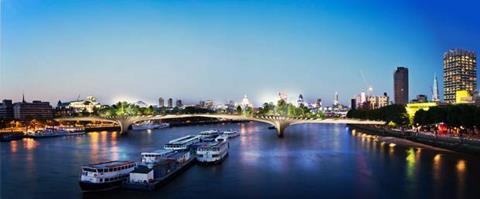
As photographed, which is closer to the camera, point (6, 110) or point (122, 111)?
point (122, 111)

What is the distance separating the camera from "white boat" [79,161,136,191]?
13.9m

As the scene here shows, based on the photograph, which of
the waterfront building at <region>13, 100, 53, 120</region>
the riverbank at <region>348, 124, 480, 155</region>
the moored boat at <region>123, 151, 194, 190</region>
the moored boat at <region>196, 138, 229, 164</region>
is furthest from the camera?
the waterfront building at <region>13, 100, 53, 120</region>

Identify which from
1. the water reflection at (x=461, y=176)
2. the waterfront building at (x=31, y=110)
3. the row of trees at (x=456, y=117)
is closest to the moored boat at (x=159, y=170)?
the water reflection at (x=461, y=176)

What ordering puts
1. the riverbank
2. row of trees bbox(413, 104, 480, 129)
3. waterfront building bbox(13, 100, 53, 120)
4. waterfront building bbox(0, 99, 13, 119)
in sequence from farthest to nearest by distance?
waterfront building bbox(13, 100, 53, 120) → waterfront building bbox(0, 99, 13, 119) → row of trees bbox(413, 104, 480, 129) → the riverbank

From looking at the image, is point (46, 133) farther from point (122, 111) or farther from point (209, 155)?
point (209, 155)

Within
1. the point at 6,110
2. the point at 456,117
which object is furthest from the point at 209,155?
the point at 6,110

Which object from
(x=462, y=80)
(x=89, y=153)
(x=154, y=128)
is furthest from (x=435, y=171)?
(x=462, y=80)

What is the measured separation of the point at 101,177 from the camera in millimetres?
13992

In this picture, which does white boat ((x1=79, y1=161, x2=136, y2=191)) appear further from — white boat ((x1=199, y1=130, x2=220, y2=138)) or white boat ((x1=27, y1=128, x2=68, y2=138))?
white boat ((x1=27, y1=128, x2=68, y2=138))

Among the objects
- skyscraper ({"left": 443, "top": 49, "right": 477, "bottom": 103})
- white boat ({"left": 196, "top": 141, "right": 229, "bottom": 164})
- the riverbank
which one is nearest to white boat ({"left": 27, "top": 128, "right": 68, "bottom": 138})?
white boat ({"left": 196, "top": 141, "right": 229, "bottom": 164})

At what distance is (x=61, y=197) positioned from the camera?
13.3 meters

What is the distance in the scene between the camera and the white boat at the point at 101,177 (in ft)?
45.5

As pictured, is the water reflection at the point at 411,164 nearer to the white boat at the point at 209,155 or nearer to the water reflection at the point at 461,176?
the water reflection at the point at 461,176

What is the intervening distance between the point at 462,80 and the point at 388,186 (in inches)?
3643
